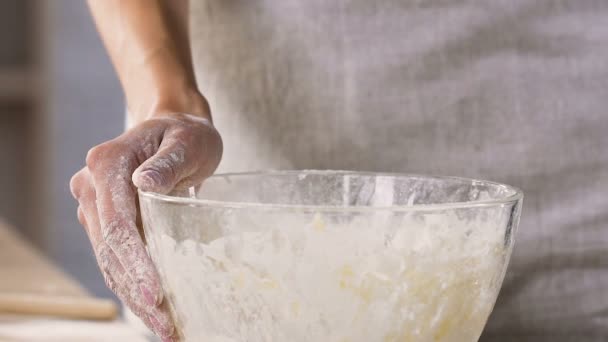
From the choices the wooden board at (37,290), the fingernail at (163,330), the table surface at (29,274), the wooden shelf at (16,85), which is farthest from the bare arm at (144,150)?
the wooden shelf at (16,85)

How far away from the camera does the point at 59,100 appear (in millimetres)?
2443

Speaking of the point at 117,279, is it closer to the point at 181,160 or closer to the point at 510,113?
the point at 181,160

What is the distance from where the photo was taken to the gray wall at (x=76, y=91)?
239 cm

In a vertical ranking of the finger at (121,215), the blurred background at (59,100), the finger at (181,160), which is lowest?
the blurred background at (59,100)

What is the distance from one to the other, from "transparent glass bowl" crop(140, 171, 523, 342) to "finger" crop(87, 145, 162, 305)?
12mm

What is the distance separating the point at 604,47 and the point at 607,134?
8 centimetres

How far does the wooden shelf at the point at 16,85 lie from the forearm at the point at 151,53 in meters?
1.91

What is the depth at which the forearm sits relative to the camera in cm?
71

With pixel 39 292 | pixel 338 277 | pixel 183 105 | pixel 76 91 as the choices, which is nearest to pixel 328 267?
pixel 338 277

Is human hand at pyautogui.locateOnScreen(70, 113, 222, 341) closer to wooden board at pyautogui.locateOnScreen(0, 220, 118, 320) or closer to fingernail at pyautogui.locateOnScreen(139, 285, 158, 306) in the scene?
fingernail at pyautogui.locateOnScreen(139, 285, 158, 306)

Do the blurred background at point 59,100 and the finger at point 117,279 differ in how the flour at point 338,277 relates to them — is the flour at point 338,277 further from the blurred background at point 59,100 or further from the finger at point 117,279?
the blurred background at point 59,100

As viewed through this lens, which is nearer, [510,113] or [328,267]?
[328,267]

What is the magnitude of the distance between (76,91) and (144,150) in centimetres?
195

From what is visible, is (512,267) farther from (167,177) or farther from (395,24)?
(167,177)
